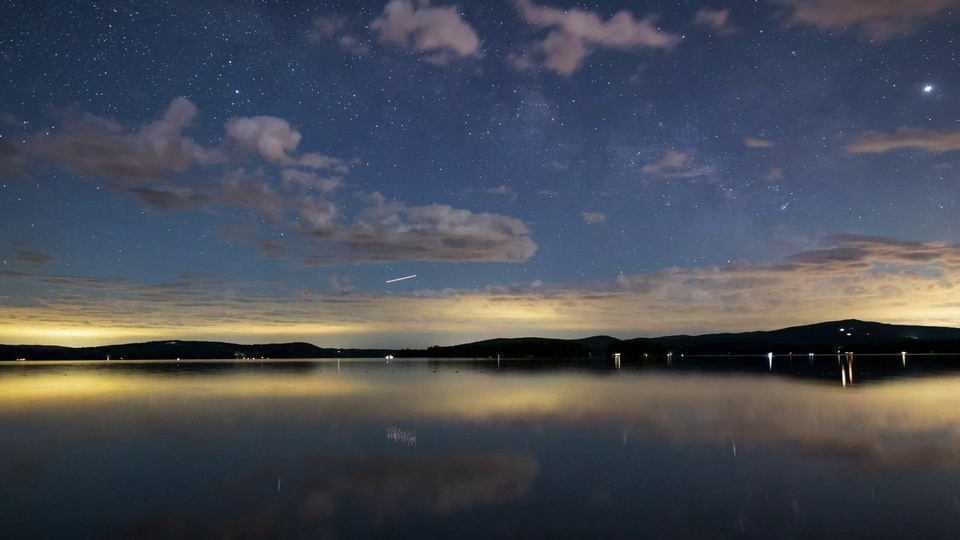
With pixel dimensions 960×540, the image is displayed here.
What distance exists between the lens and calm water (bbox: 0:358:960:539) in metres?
12.7

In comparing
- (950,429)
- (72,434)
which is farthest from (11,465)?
(950,429)

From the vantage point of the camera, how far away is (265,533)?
12125 millimetres

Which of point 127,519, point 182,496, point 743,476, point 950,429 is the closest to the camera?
point 127,519

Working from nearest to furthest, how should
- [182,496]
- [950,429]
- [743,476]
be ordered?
[182,496]
[743,476]
[950,429]

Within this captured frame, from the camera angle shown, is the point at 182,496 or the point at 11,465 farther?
the point at 11,465

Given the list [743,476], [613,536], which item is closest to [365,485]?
[613,536]

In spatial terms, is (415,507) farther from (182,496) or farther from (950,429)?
(950,429)

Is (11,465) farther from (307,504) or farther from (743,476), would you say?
(743,476)

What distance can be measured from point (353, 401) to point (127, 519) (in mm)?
28961

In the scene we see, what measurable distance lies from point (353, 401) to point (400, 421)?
44.7 ft

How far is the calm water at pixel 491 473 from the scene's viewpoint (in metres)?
12.7

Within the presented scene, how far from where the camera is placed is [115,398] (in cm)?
→ 4666

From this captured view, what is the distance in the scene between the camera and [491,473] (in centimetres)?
1730

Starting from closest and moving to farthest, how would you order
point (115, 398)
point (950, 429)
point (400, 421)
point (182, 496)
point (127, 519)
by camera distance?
point (127, 519) → point (182, 496) → point (950, 429) → point (400, 421) → point (115, 398)
